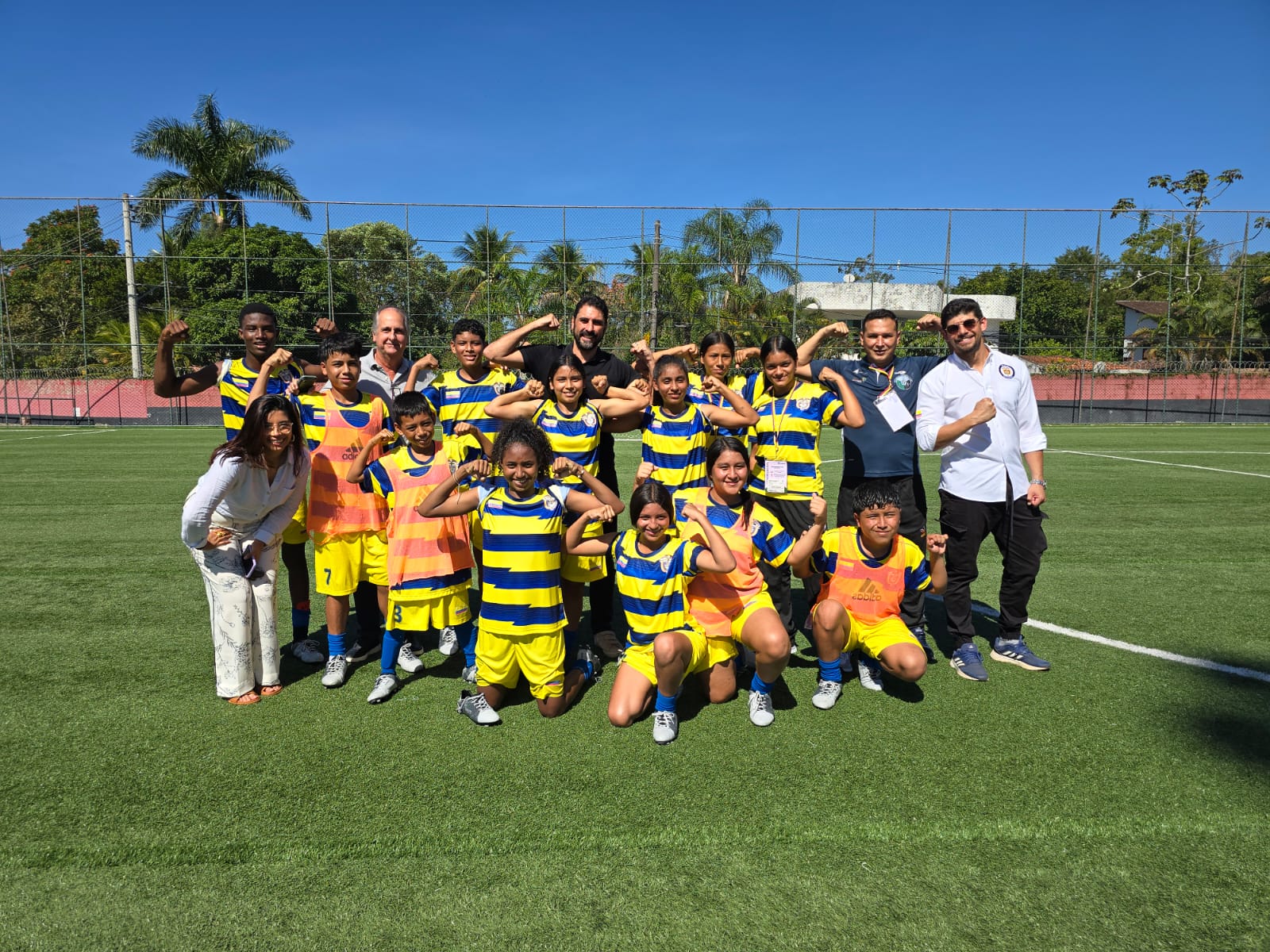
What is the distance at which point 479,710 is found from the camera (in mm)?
3537

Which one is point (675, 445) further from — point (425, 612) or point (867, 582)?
point (425, 612)

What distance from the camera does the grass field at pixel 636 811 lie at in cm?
225

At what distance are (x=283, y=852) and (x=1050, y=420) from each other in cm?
2514

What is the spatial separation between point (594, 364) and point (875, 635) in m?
2.14

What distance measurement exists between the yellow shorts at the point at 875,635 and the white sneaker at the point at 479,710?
1653 millimetres

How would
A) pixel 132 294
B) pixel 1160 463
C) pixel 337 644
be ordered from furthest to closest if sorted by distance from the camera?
1. pixel 132 294
2. pixel 1160 463
3. pixel 337 644

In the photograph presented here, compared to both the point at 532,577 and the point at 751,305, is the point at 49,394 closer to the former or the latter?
the point at 751,305

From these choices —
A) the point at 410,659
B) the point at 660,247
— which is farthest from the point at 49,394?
the point at 410,659

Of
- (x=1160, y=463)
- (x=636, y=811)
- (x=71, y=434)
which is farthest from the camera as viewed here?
(x=71, y=434)

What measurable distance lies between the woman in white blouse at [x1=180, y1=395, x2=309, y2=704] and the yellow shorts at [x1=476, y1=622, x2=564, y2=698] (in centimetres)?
114

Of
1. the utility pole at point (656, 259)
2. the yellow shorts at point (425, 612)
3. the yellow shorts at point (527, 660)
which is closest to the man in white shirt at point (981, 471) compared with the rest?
the yellow shorts at point (527, 660)

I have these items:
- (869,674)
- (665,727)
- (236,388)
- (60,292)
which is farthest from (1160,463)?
(60,292)

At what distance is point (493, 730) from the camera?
3.48 meters

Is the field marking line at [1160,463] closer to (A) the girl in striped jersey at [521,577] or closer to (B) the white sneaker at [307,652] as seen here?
(A) the girl in striped jersey at [521,577]
